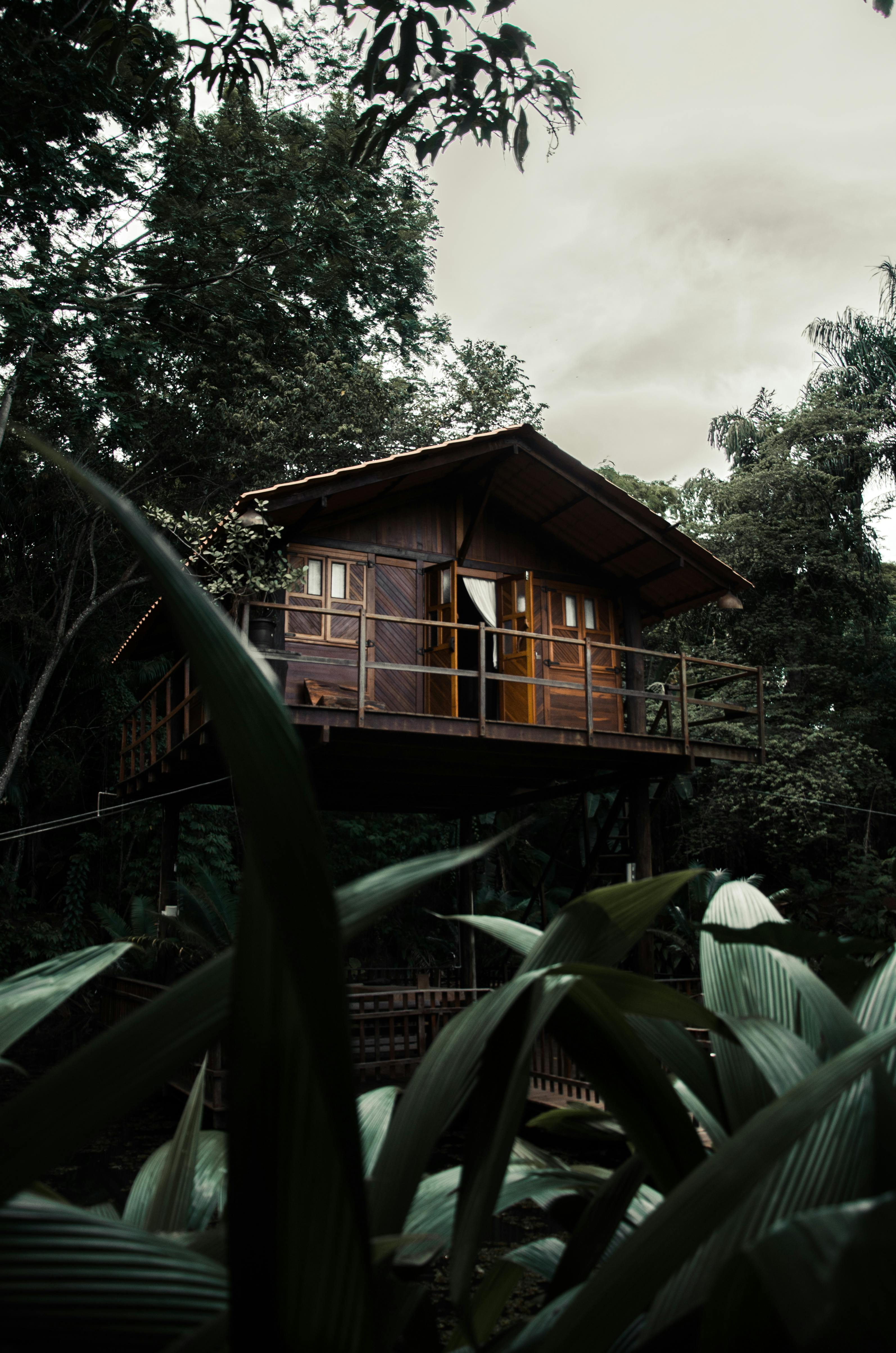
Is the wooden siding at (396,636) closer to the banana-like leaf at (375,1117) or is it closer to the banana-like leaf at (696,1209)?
the banana-like leaf at (375,1117)

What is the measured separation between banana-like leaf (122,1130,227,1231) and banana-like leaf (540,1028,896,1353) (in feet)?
1.61

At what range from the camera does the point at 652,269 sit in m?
39.3

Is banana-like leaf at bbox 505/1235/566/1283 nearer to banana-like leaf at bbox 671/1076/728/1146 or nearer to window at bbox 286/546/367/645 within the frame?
banana-like leaf at bbox 671/1076/728/1146

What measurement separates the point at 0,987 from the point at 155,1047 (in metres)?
0.48

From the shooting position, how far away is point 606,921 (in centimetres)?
82

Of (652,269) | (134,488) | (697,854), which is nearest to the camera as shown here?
(134,488)

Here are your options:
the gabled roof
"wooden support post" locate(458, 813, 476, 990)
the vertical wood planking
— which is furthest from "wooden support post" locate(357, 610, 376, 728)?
"wooden support post" locate(458, 813, 476, 990)

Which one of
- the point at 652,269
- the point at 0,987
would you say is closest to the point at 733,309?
the point at 652,269

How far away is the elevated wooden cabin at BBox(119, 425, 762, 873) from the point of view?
32.9 ft

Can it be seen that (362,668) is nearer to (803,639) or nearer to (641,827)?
(641,827)

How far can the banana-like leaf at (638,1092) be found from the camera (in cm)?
84

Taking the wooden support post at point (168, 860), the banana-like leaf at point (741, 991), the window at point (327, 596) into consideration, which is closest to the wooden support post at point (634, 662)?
the window at point (327, 596)

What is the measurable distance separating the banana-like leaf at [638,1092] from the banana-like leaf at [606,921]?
19 mm

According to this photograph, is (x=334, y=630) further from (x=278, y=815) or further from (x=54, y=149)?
(x=278, y=815)
